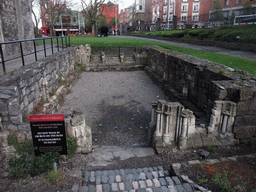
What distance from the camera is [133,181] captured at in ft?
11.6

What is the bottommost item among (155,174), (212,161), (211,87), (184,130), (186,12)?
(155,174)

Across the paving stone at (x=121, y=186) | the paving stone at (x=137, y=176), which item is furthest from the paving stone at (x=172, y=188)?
the paving stone at (x=121, y=186)

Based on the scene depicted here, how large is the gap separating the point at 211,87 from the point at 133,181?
3.85 m

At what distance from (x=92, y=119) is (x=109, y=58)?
980cm

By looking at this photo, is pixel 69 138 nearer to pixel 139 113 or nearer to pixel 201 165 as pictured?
pixel 201 165

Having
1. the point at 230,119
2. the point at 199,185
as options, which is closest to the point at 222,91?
the point at 230,119

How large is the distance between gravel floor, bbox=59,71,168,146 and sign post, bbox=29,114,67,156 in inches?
85.6

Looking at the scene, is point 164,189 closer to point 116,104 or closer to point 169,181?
point 169,181

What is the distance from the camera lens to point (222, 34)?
1691 centimetres

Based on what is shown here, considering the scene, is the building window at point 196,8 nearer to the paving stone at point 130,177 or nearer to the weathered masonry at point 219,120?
the weathered masonry at point 219,120

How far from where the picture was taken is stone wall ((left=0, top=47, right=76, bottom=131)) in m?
4.21

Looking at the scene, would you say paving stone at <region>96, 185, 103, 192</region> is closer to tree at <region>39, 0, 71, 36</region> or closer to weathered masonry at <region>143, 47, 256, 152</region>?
weathered masonry at <region>143, 47, 256, 152</region>

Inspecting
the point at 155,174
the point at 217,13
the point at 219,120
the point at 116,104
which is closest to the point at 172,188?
the point at 155,174

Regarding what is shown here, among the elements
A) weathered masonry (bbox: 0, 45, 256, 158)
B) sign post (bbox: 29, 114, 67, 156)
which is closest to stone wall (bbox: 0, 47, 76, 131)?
weathered masonry (bbox: 0, 45, 256, 158)
